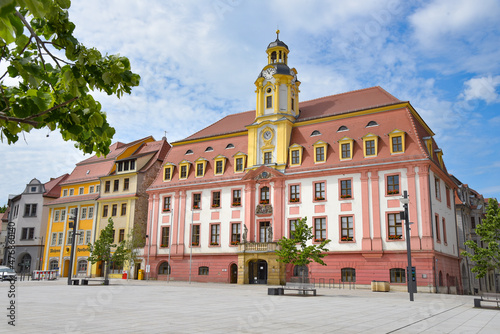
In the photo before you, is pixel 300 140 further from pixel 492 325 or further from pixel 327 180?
pixel 492 325

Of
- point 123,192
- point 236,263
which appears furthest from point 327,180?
point 123,192

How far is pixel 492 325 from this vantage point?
539 inches

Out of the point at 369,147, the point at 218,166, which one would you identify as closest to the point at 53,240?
the point at 218,166

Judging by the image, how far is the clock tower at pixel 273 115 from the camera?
149 ft

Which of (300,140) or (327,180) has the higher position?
(300,140)

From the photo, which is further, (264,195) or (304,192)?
(264,195)

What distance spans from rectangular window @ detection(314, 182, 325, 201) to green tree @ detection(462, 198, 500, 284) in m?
13.1

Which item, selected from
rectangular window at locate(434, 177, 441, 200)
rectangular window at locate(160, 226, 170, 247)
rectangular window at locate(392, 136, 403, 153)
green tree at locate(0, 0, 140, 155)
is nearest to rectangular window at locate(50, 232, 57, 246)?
rectangular window at locate(160, 226, 170, 247)

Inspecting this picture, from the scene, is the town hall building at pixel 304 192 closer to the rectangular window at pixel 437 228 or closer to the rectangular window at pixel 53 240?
the rectangular window at pixel 437 228

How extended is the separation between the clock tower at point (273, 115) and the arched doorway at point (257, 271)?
9514mm

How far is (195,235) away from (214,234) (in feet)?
7.76

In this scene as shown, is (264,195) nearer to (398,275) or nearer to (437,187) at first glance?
(398,275)

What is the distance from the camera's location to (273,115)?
46.4m

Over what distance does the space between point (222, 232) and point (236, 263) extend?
3.63 metres
